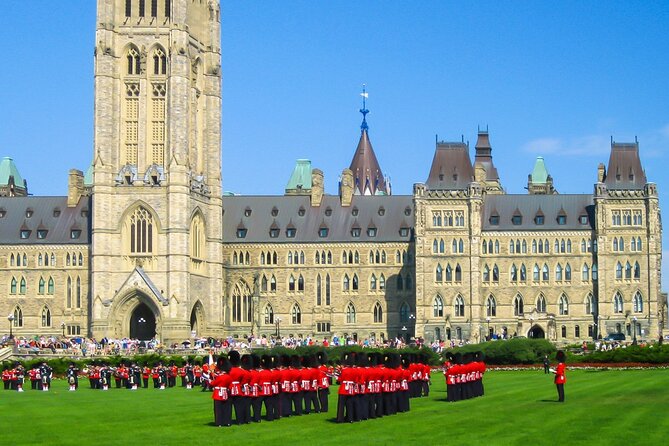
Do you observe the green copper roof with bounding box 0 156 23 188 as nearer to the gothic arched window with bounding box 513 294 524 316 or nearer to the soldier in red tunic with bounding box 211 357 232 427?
the gothic arched window with bounding box 513 294 524 316

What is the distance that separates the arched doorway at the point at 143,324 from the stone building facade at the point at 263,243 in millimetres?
137

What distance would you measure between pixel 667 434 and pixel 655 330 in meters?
82.0

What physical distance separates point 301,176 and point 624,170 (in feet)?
127

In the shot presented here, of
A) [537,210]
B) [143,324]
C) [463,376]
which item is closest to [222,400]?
[463,376]

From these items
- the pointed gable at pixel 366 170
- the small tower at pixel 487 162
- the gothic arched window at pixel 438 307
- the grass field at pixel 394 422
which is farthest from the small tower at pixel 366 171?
the grass field at pixel 394 422

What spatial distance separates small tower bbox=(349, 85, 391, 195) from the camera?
16982 centimetres

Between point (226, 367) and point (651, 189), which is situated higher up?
point (651, 189)

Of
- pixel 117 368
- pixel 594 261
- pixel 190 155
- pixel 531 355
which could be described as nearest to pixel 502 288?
pixel 594 261

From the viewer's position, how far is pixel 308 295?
394 ft

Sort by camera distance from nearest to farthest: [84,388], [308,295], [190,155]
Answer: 1. [84,388]
2. [190,155]
3. [308,295]

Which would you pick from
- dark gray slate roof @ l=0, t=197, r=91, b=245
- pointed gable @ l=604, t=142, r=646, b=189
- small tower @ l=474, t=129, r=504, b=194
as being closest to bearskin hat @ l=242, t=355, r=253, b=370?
pointed gable @ l=604, t=142, r=646, b=189

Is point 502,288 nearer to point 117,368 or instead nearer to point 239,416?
point 117,368

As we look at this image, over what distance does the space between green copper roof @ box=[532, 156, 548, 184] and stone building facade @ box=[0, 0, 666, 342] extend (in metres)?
20.1

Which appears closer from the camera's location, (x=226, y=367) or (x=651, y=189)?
(x=226, y=367)
